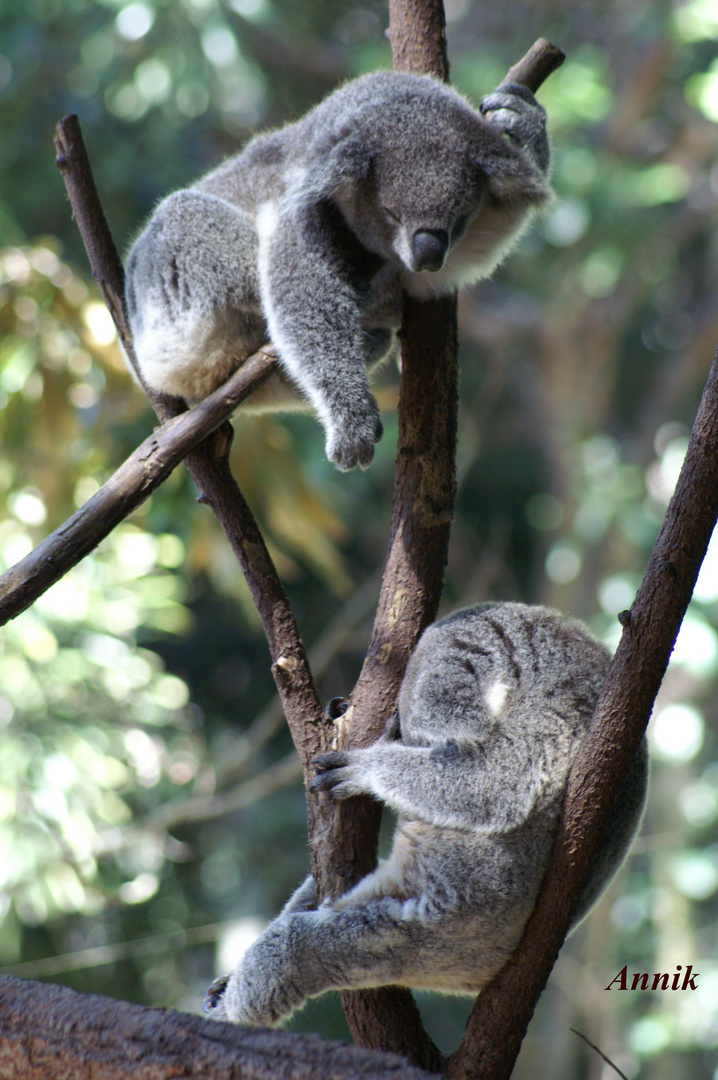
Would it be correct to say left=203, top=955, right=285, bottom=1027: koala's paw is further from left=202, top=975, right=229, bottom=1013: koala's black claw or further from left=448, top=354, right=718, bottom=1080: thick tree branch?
left=448, top=354, right=718, bottom=1080: thick tree branch

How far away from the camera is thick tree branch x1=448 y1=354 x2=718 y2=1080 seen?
1.34 metres

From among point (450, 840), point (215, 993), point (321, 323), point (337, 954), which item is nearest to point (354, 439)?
point (321, 323)

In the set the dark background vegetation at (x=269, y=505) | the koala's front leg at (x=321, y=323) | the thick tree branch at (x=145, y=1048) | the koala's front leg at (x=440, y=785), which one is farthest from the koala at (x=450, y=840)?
the dark background vegetation at (x=269, y=505)

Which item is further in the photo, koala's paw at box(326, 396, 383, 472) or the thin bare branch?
koala's paw at box(326, 396, 383, 472)

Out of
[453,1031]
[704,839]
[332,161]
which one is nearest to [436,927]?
[332,161]

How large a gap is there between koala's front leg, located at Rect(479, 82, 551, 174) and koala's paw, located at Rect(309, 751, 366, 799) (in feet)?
4.28

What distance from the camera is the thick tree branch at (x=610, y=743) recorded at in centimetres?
134

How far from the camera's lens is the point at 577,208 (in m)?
5.18

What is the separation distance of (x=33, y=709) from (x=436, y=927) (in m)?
3.01

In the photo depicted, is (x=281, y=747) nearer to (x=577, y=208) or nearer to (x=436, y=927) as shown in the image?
(x=577, y=208)

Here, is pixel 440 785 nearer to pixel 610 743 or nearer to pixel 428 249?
pixel 610 743

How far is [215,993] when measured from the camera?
1805mm

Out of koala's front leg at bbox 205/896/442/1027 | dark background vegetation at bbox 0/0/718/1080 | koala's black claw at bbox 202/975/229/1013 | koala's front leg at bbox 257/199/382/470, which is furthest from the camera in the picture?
dark background vegetation at bbox 0/0/718/1080

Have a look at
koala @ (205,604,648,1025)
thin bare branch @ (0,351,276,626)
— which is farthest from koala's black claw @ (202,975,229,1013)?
thin bare branch @ (0,351,276,626)
